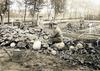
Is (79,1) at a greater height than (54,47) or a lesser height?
greater

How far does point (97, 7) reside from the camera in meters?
81.4

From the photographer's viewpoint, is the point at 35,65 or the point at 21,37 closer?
the point at 35,65

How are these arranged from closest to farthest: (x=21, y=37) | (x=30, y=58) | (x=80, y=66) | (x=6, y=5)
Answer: (x=80, y=66) → (x=30, y=58) → (x=21, y=37) → (x=6, y=5)

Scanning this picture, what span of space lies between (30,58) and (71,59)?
282 centimetres

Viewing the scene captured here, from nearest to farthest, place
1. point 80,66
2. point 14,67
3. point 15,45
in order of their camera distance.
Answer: point 14,67 → point 80,66 → point 15,45

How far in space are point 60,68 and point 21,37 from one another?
7.71 metres

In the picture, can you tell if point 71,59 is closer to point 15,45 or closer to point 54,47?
point 54,47

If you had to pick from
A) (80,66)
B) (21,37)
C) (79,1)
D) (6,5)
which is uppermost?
(79,1)

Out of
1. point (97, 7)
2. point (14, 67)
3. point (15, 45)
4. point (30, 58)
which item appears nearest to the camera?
point (14, 67)

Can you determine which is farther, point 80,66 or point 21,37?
point 21,37

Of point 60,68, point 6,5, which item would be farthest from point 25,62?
point 6,5

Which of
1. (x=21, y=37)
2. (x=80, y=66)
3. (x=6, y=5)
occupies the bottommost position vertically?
(x=80, y=66)

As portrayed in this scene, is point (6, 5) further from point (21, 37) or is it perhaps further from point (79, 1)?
point (79, 1)

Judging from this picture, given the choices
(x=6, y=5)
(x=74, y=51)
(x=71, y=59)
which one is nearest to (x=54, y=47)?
(x=74, y=51)
